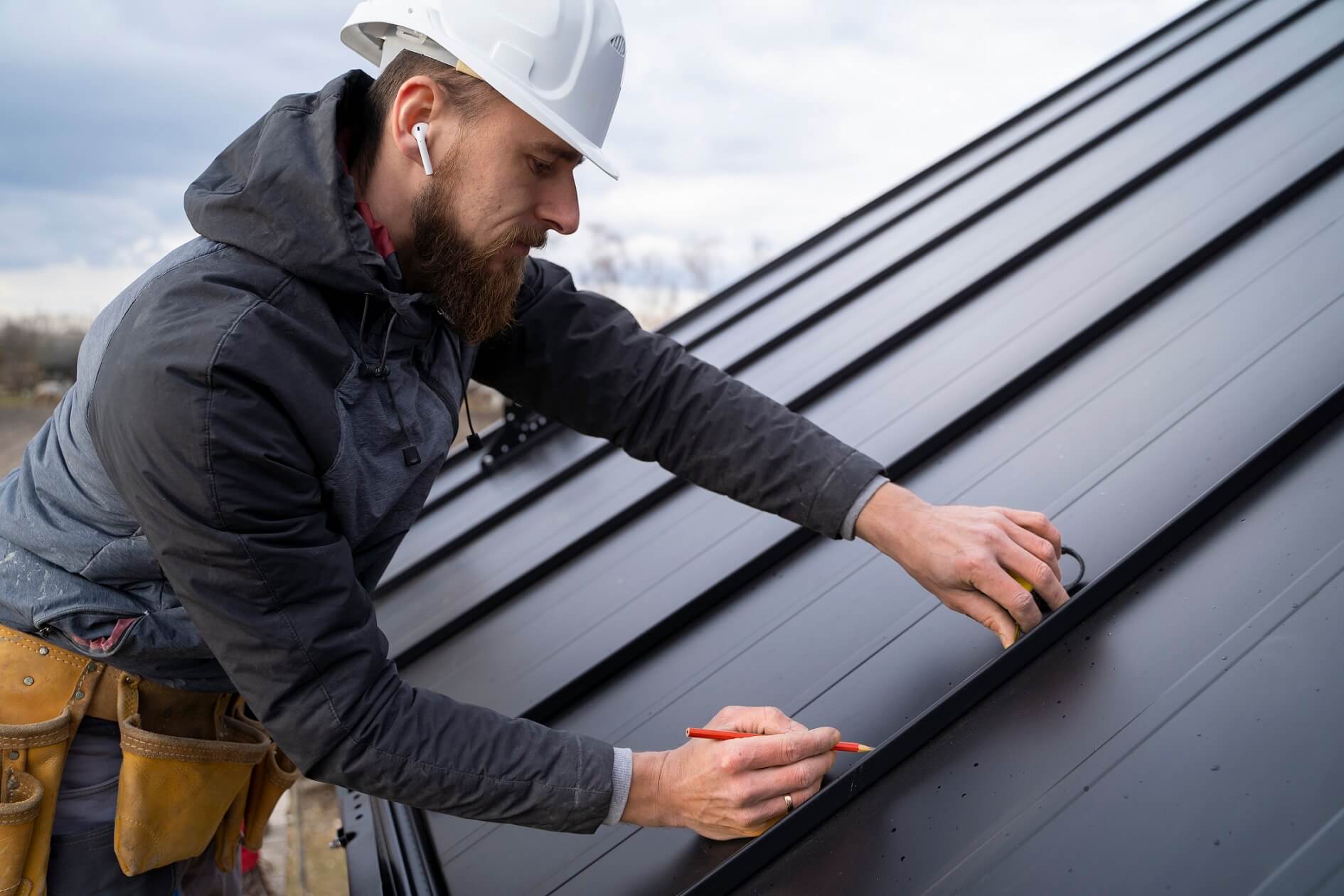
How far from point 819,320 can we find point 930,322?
0.65 meters

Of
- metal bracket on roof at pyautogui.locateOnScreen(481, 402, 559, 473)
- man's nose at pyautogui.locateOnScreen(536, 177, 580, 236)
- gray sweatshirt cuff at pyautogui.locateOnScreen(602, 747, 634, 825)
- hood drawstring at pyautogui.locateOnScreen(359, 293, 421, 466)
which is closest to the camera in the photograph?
gray sweatshirt cuff at pyautogui.locateOnScreen(602, 747, 634, 825)

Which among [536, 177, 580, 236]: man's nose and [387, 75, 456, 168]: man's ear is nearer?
[387, 75, 456, 168]: man's ear

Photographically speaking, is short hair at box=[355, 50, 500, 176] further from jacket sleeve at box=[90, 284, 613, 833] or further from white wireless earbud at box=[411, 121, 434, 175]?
jacket sleeve at box=[90, 284, 613, 833]

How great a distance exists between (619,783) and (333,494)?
71cm

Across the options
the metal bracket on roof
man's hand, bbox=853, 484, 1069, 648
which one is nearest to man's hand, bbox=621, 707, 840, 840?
man's hand, bbox=853, 484, 1069, 648

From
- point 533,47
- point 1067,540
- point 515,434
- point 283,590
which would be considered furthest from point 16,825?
point 515,434

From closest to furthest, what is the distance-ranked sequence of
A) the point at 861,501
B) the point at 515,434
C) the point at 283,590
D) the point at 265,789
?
the point at 283,590 → the point at 861,501 → the point at 265,789 → the point at 515,434

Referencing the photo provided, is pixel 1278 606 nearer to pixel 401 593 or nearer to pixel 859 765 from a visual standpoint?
pixel 859 765

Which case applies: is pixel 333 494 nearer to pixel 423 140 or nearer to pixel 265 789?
pixel 423 140

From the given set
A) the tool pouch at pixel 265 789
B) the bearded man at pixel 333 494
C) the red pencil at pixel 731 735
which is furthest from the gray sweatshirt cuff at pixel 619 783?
the tool pouch at pixel 265 789

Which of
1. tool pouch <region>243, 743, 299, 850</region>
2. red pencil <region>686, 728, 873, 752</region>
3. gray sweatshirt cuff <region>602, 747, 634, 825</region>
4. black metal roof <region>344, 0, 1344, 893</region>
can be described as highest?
black metal roof <region>344, 0, 1344, 893</region>

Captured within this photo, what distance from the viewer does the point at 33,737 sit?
2000 millimetres

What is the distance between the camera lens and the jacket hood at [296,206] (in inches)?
69.5

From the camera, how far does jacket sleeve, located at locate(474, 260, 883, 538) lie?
2258mm
